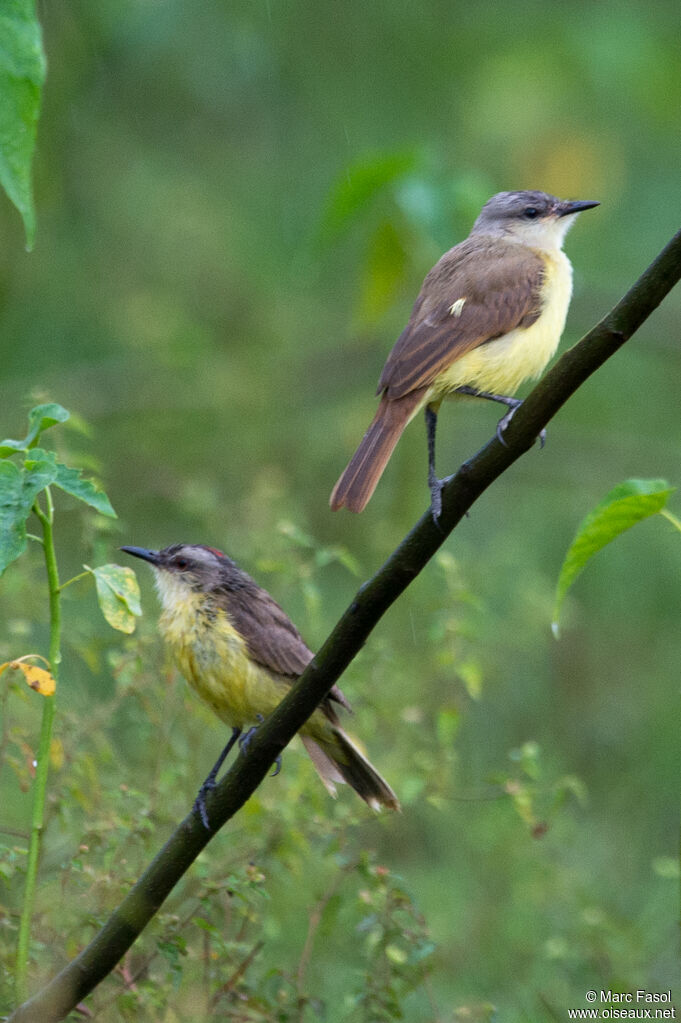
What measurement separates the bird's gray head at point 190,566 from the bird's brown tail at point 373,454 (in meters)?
1.20

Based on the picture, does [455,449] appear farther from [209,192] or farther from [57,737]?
[57,737]

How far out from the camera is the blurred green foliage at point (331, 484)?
397 centimetres

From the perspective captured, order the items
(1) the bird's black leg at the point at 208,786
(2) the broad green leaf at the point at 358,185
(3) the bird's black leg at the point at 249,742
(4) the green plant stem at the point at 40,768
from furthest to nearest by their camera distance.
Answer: (2) the broad green leaf at the point at 358,185, (3) the bird's black leg at the point at 249,742, (1) the bird's black leg at the point at 208,786, (4) the green plant stem at the point at 40,768

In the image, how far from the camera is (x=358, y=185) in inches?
190

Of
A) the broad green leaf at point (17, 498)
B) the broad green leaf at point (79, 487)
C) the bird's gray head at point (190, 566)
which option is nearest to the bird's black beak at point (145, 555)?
the bird's gray head at point (190, 566)

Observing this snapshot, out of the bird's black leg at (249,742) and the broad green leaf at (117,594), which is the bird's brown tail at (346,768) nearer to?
the bird's black leg at (249,742)

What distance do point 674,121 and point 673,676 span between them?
10.6 ft

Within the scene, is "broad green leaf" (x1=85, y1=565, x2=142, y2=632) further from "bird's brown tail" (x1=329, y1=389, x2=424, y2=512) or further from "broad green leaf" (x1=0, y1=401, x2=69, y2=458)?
"bird's brown tail" (x1=329, y1=389, x2=424, y2=512)

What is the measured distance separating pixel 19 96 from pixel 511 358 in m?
2.24

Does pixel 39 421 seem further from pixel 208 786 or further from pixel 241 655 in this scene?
pixel 241 655

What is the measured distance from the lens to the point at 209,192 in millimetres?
9266

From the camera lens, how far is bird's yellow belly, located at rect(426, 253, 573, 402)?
13.3 feet

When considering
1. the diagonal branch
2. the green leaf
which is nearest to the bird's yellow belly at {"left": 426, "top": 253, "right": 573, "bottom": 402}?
the diagonal branch

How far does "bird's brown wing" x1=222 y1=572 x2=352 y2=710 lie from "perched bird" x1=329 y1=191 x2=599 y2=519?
2.99ft
